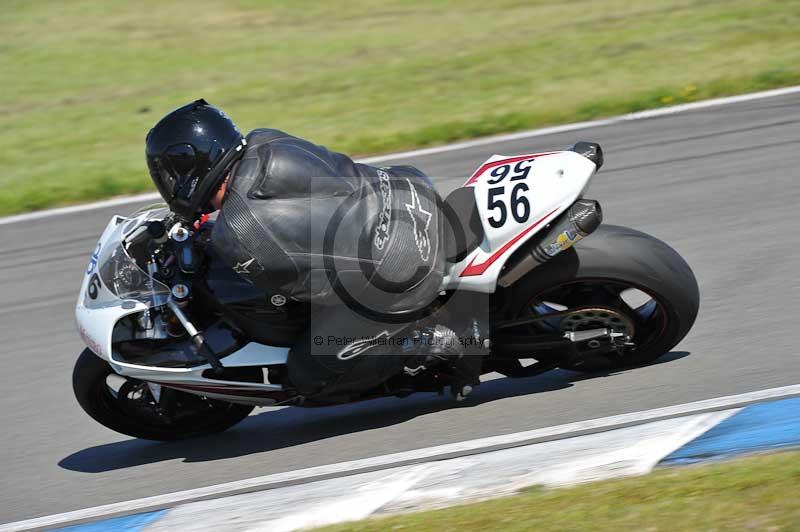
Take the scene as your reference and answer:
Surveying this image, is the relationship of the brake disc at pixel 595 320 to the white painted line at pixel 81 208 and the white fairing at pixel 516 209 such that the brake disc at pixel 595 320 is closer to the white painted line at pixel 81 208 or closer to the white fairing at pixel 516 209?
the white fairing at pixel 516 209

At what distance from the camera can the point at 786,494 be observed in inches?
130

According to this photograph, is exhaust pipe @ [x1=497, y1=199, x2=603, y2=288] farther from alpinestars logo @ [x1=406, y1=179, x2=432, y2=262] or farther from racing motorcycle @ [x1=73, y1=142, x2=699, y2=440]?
alpinestars logo @ [x1=406, y1=179, x2=432, y2=262]

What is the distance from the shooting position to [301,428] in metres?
5.02

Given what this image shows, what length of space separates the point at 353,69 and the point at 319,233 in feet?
28.5

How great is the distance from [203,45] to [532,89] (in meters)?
5.73

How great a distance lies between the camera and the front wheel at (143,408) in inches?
189

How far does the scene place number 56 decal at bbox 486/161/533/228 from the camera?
4.39m

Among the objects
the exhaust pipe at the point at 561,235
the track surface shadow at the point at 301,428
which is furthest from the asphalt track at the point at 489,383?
the exhaust pipe at the point at 561,235

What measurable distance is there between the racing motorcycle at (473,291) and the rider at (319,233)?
0.15 m

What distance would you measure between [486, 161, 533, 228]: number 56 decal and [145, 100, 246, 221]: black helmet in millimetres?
1054

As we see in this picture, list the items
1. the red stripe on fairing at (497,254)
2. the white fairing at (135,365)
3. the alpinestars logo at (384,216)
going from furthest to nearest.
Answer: the white fairing at (135,365) < the red stripe on fairing at (497,254) < the alpinestars logo at (384,216)

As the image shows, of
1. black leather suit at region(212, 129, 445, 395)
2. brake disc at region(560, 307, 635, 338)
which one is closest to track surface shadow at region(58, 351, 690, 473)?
brake disc at region(560, 307, 635, 338)

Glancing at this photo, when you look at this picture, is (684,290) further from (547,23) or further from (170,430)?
(547,23)

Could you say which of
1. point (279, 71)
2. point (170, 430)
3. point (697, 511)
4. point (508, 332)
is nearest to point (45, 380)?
point (170, 430)
